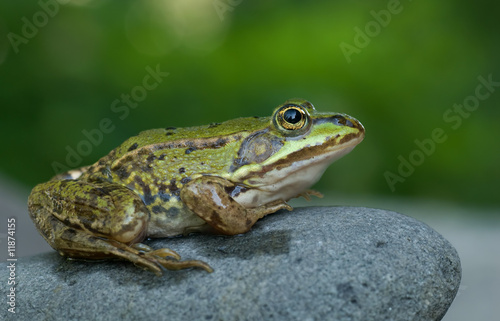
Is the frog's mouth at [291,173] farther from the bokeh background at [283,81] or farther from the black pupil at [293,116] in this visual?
the bokeh background at [283,81]

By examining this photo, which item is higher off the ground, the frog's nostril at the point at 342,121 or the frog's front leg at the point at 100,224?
the frog's nostril at the point at 342,121

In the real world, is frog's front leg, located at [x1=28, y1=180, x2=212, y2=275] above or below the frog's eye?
below

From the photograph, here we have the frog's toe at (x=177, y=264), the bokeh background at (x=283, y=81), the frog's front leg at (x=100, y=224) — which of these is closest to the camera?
the frog's toe at (x=177, y=264)

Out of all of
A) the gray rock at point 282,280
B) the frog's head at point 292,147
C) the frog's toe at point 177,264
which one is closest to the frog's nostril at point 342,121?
the frog's head at point 292,147

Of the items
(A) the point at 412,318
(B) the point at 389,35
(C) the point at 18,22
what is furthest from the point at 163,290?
Answer: (C) the point at 18,22

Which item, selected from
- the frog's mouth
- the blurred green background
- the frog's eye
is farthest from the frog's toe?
the blurred green background

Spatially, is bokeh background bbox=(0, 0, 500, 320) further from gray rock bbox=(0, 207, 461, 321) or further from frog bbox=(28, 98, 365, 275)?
gray rock bbox=(0, 207, 461, 321)

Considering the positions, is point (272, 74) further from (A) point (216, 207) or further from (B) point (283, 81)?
(A) point (216, 207)

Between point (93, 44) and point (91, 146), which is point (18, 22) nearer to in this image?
point (93, 44)
